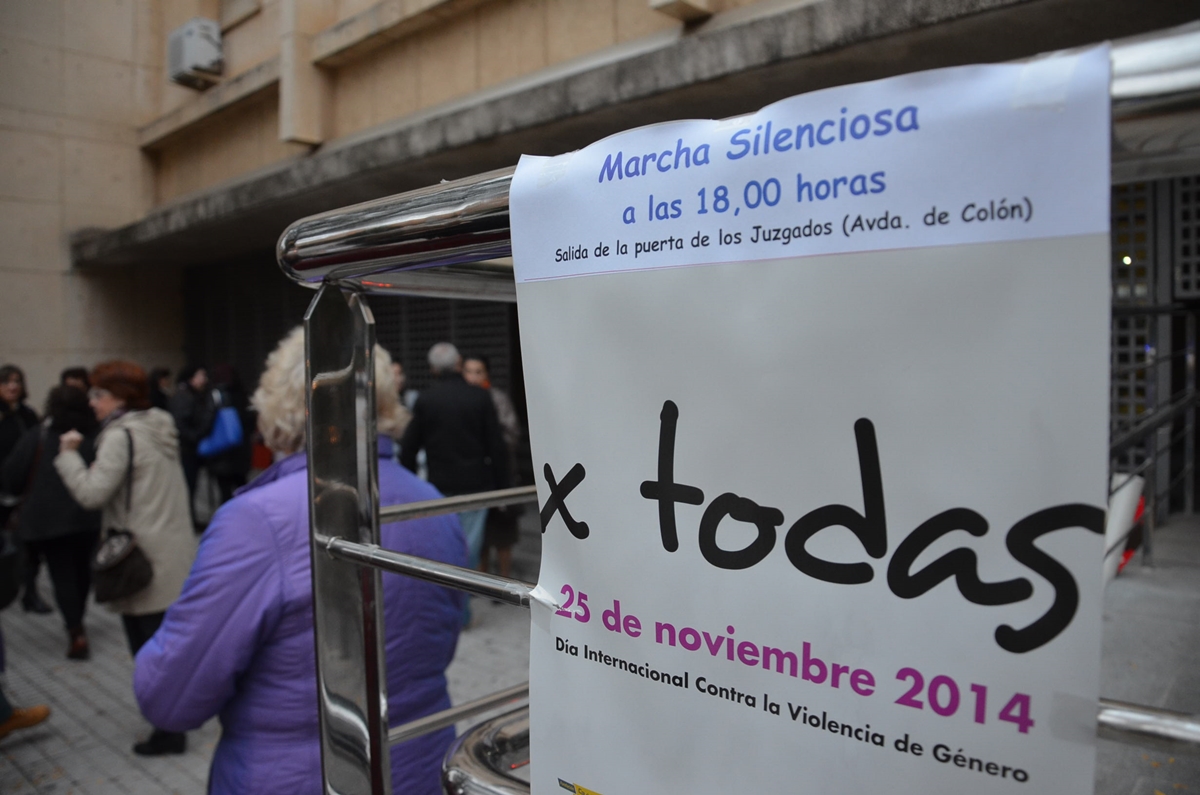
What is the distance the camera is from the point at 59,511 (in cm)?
500

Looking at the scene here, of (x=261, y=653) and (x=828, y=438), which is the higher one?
(x=828, y=438)

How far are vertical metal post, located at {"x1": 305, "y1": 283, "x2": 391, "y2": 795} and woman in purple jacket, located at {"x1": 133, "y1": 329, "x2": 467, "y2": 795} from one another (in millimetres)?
618

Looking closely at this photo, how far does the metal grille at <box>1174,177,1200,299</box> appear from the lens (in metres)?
5.26

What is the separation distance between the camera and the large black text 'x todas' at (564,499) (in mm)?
875

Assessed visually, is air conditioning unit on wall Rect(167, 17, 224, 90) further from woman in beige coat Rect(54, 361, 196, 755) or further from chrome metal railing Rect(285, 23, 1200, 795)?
chrome metal railing Rect(285, 23, 1200, 795)

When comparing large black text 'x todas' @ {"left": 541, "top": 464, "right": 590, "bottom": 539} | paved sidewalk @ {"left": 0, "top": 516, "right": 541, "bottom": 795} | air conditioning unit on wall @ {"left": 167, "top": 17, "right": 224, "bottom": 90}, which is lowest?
paved sidewalk @ {"left": 0, "top": 516, "right": 541, "bottom": 795}

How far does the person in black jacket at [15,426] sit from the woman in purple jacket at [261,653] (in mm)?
4948

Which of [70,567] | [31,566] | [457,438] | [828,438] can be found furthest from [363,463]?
[31,566]

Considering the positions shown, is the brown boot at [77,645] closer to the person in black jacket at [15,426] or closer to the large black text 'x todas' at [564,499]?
the person in black jacket at [15,426]

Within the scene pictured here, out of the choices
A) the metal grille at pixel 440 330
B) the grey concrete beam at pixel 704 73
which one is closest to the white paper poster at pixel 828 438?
the grey concrete beam at pixel 704 73

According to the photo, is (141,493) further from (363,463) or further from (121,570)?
(363,463)

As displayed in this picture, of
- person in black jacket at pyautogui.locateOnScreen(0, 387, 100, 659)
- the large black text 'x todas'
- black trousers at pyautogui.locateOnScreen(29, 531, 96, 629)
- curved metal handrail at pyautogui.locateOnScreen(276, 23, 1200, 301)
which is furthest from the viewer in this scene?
black trousers at pyautogui.locateOnScreen(29, 531, 96, 629)

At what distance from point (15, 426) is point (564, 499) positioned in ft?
22.7

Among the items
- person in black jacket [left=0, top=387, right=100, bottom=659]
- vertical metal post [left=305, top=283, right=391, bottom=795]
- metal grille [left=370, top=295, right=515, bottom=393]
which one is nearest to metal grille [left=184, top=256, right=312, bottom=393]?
metal grille [left=370, top=295, right=515, bottom=393]
